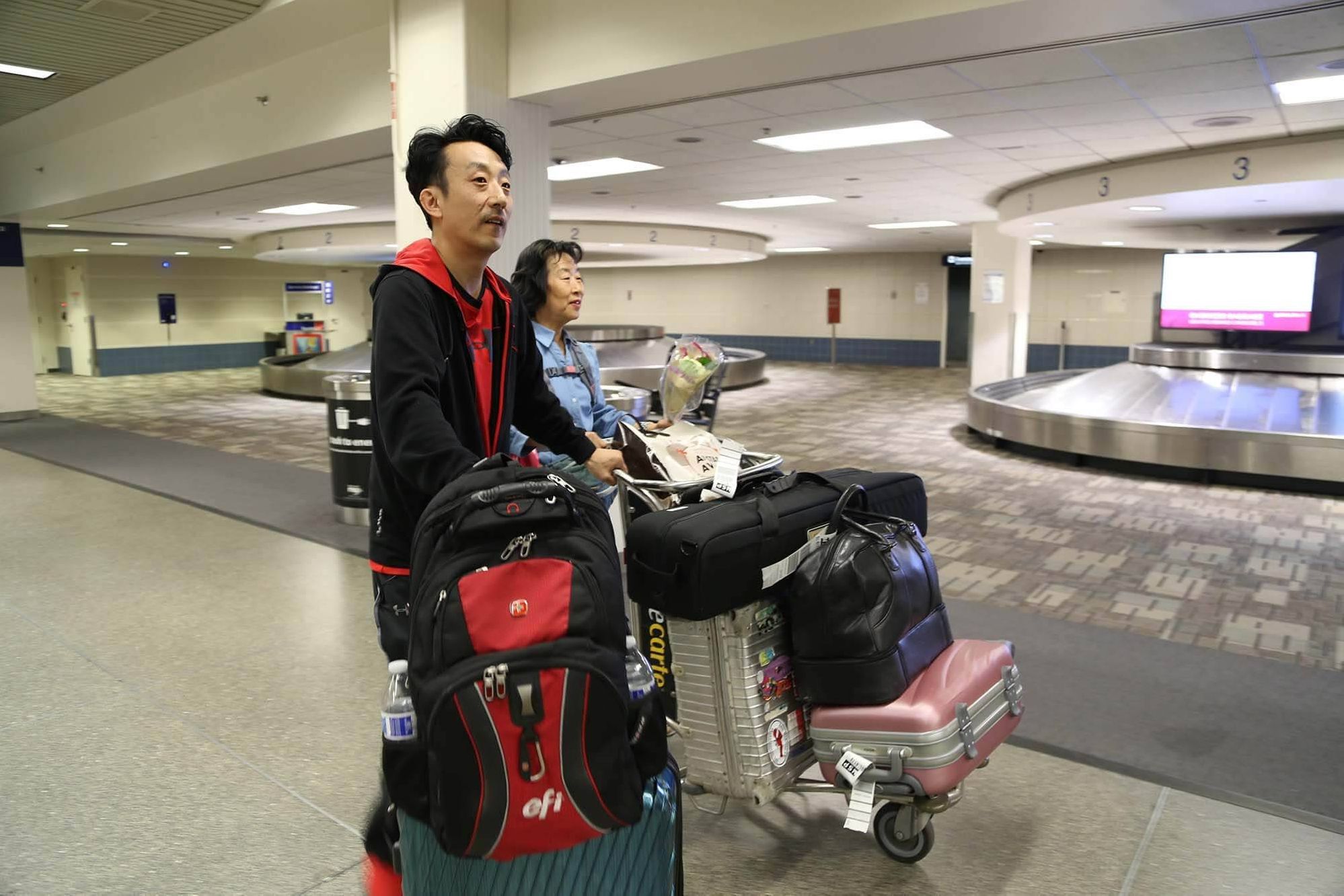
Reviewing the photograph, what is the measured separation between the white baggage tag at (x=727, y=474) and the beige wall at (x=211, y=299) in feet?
85.9

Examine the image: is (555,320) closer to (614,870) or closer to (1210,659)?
(614,870)

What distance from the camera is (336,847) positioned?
8.31 feet

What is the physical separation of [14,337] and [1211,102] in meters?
15.3

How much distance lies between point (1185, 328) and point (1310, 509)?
4692mm

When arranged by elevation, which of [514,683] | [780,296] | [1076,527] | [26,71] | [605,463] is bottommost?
[1076,527]

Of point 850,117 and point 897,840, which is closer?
point 897,840

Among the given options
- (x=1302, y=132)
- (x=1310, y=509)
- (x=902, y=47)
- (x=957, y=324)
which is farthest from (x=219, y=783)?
(x=957, y=324)

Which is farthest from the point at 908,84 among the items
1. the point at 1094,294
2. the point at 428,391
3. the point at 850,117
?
the point at 1094,294

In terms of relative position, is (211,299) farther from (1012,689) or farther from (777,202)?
(1012,689)

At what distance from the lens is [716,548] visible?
6.84 ft

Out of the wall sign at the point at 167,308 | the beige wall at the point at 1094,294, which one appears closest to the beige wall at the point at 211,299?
the wall sign at the point at 167,308

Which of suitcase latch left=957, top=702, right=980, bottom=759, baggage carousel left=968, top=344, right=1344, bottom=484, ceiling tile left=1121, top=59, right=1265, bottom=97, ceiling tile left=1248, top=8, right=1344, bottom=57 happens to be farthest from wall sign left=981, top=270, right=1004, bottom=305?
suitcase latch left=957, top=702, right=980, bottom=759

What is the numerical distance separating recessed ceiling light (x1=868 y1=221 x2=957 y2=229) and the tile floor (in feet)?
47.9

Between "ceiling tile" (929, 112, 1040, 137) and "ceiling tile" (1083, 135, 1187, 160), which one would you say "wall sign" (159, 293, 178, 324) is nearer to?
"ceiling tile" (929, 112, 1040, 137)
